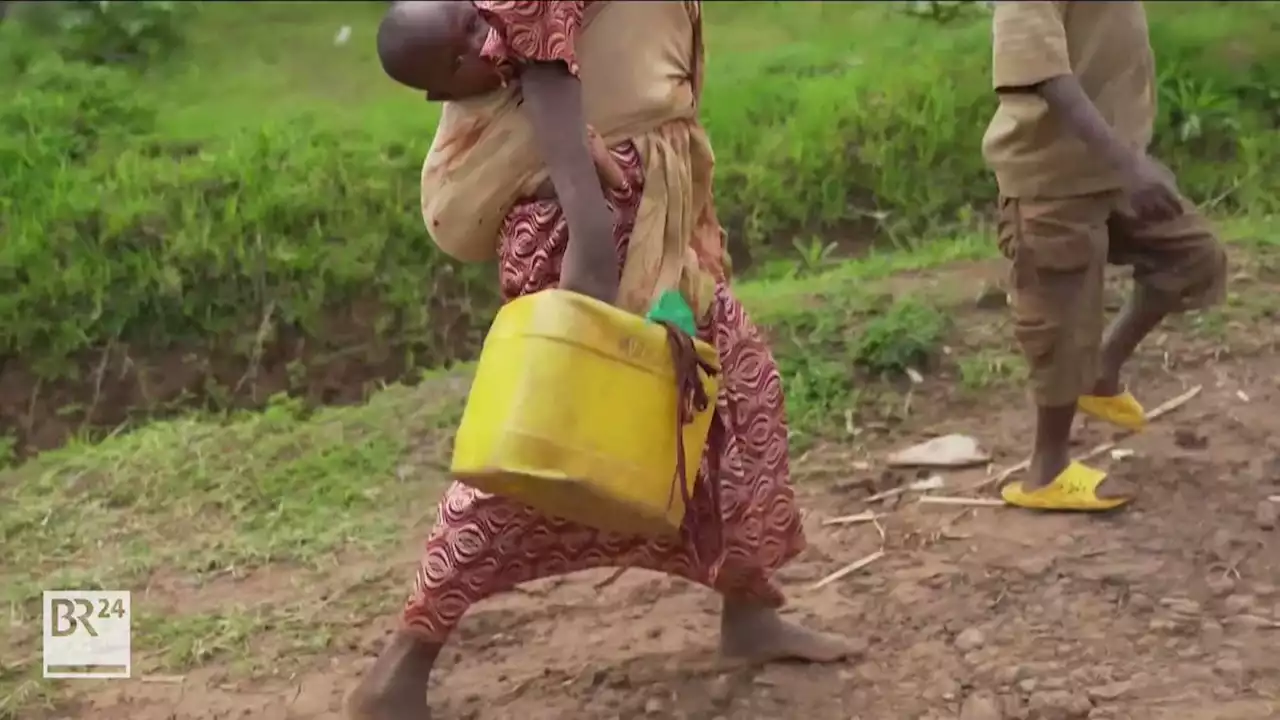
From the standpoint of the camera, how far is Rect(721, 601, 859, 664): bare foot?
271cm

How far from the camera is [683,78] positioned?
7.84 ft

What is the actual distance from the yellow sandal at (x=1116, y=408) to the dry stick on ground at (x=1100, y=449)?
14 cm

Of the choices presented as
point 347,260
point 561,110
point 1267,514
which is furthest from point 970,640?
point 347,260

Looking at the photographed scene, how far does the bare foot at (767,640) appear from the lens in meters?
2.71

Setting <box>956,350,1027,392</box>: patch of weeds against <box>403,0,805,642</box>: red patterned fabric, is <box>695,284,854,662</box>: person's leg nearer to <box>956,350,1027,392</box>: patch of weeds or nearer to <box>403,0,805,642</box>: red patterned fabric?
<box>403,0,805,642</box>: red patterned fabric

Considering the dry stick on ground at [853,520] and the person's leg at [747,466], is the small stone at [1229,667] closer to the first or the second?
the person's leg at [747,466]

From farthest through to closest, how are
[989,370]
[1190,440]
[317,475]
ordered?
[989,370] → [317,475] → [1190,440]

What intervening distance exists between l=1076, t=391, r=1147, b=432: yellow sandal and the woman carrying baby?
1.23 meters

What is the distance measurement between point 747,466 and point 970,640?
2.08 feet

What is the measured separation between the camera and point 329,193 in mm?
5066

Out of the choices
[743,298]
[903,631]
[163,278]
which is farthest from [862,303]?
[163,278]

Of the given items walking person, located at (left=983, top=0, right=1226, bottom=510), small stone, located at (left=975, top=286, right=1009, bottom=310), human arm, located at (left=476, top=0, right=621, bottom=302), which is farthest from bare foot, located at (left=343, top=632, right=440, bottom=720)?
small stone, located at (left=975, top=286, right=1009, bottom=310)

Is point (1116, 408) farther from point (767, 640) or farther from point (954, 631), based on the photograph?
point (767, 640)

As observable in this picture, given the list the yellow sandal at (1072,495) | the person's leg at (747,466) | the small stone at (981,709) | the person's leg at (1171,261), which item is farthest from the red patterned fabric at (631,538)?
the person's leg at (1171,261)
